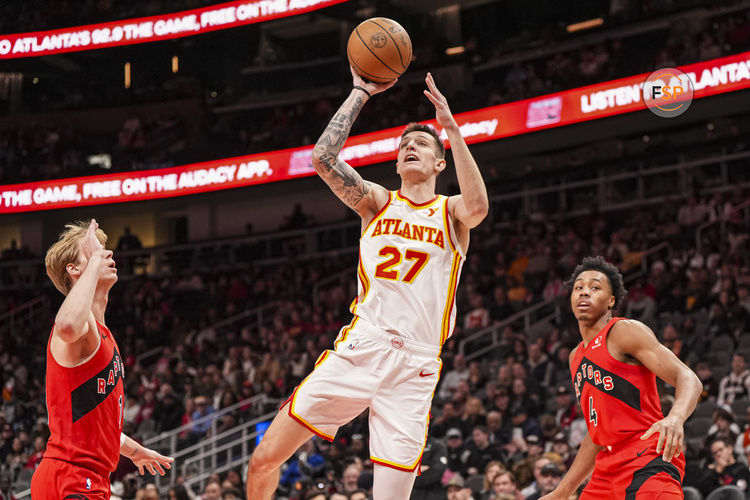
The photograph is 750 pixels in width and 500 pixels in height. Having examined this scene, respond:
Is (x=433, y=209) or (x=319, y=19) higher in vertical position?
(x=319, y=19)

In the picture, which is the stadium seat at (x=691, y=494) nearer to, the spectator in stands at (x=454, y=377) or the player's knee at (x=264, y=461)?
the player's knee at (x=264, y=461)

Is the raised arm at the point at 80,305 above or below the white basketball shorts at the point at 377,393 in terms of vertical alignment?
above

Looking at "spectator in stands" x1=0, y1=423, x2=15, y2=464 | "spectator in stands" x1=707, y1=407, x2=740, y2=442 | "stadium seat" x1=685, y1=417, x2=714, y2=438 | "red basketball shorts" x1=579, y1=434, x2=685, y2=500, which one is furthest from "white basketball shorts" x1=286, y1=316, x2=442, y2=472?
"spectator in stands" x1=0, y1=423, x2=15, y2=464

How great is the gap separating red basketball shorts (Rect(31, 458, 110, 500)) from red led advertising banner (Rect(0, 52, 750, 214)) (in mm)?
11878

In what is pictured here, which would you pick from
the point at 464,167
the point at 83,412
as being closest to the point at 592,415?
the point at 464,167

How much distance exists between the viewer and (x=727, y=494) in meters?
7.77

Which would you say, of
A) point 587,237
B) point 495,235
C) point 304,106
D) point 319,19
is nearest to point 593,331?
point 587,237

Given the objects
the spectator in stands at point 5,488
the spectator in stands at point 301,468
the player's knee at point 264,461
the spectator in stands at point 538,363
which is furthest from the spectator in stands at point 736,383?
the spectator in stands at point 5,488

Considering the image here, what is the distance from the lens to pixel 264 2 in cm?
2075

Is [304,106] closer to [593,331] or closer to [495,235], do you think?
[495,235]

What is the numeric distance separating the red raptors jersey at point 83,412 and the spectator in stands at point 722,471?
5.90 m

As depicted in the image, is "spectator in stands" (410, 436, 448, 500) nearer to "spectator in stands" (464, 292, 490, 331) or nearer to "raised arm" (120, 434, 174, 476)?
"raised arm" (120, 434, 174, 476)

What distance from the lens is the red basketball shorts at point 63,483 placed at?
13.5ft

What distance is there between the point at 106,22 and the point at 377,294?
762 inches
